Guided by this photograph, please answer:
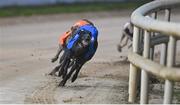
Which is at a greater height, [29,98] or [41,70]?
[29,98]

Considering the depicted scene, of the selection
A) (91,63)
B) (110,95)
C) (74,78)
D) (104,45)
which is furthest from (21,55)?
(110,95)

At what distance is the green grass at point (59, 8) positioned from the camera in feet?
76.2

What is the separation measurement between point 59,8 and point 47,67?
1223 centimetres

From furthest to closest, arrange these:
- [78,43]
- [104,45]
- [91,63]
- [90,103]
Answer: [104,45] → [91,63] → [78,43] → [90,103]

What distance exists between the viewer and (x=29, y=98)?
29.4 ft

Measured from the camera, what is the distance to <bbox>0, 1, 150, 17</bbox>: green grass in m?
23.2

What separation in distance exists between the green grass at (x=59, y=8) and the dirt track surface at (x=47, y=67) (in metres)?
1.08

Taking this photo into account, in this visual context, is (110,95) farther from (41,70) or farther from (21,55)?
(21,55)

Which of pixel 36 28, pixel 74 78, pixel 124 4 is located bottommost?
pixel 124 4

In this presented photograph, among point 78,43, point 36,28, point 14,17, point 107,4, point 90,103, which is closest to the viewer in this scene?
point 90,103

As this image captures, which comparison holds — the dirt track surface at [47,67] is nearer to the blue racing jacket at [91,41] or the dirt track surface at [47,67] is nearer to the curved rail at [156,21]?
the blue racing jacket at [91,41]

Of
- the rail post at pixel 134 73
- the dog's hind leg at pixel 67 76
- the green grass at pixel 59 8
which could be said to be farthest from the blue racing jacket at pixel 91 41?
the green grass at pixel 59 8

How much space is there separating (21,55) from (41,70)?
7.66ft

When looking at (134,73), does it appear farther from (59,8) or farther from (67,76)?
(59,8)
